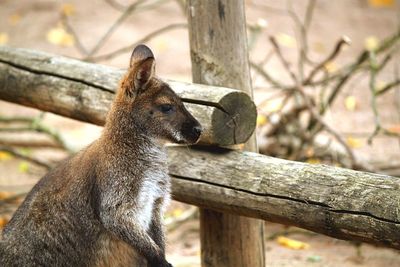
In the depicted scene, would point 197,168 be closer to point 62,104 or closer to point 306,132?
point 62,104

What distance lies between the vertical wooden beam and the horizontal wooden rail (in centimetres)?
25

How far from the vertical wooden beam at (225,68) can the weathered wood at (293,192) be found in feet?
1.03

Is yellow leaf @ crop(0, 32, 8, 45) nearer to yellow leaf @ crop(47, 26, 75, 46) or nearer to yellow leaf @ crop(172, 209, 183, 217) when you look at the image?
yellow leaf @ crop(47, 26, 75, 46)

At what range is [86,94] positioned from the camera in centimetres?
475

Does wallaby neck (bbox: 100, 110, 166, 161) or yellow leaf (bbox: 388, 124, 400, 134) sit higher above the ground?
yellow leaf (bbox: 388, 124, 400, 134)

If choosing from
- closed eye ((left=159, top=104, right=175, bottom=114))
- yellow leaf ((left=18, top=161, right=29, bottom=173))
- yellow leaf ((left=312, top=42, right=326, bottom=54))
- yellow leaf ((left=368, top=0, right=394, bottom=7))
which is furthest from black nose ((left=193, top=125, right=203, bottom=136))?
yellow leaf ((left=368, top=0, right=394, bottom=7))

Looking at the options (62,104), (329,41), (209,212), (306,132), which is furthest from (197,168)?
(329,41)

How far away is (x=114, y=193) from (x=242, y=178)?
2.35 feet

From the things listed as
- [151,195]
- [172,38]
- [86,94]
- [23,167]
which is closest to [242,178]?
[151,195]

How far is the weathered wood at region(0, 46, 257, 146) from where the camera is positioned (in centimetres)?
418

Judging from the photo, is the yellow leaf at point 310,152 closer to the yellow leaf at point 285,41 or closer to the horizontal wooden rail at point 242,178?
the horizontal wooden rail at point 242,178

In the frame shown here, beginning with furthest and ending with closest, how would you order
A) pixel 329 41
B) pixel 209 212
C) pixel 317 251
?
pixel 329 41, pixel 317 251, pixel 209 212

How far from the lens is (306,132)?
682cm

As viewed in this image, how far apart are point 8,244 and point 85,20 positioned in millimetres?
8099
